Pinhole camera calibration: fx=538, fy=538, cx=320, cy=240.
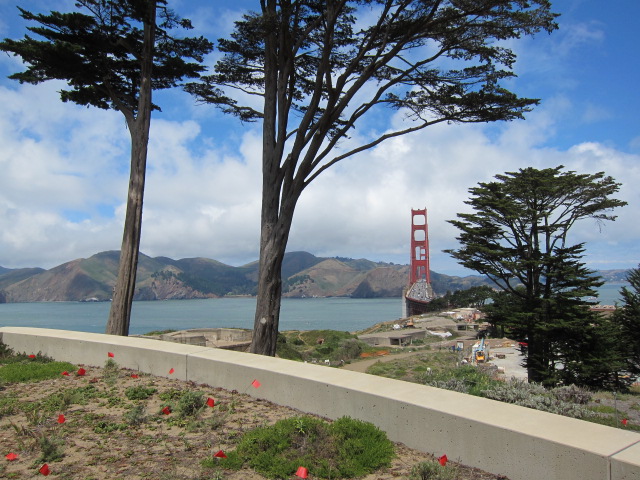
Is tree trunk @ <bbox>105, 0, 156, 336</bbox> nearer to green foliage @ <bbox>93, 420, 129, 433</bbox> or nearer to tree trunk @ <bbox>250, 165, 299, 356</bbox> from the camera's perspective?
tree trunk @ <bbox>250, 165, 299, 356</bbox>

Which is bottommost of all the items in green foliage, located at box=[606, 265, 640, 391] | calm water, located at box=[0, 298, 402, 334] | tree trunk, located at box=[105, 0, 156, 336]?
calm water, located at box=[0, 298, 402, 334]

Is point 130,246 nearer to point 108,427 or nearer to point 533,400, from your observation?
point 108,427

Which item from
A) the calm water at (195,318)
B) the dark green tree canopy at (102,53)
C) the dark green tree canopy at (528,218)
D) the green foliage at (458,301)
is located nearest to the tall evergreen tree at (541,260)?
the dark green tree canopy at (528,218)

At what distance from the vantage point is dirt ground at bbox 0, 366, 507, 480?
269cm

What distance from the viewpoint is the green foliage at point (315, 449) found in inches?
104

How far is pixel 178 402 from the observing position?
12.5 feet

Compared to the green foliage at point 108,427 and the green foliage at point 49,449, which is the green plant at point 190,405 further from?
the green foliage at point 49,449

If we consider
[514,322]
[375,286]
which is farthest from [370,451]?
[375,286]

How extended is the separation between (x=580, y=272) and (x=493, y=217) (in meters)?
3.57

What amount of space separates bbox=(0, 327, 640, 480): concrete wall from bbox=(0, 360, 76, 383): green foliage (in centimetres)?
103

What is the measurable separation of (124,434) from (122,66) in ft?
25.5

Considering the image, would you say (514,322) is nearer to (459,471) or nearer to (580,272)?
(580,272)

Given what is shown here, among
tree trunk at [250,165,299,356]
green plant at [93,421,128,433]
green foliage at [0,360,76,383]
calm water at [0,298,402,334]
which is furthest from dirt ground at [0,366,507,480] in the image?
calm water at [0,298,402,334]

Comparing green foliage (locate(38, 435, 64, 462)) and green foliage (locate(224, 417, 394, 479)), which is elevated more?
green foliage (locate(224, 417, 394, 479))
